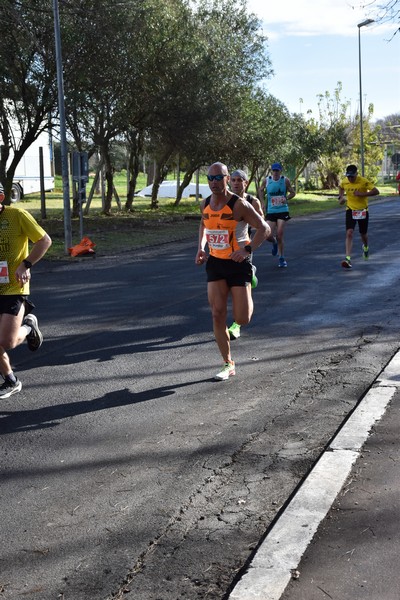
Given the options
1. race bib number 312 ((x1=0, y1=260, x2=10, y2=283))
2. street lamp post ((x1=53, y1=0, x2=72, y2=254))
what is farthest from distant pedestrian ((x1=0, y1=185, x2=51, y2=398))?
street lamp post ((x1=53, y1=0, x2=72, y2=254))

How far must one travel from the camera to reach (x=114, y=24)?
24.0 meters

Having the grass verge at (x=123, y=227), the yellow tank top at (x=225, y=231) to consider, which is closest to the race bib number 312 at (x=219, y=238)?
the yellow tank top at (x=225, y=231)

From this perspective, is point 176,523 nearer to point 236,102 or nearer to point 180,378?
point 180,378

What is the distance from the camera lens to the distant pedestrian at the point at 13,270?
6828 mm

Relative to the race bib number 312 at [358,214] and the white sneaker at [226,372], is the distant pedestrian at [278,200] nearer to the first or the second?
the race bib number 312 at [358,214]

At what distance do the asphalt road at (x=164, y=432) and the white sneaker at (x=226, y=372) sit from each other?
0.08 metres

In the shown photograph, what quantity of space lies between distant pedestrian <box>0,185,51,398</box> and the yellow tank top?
1.41m

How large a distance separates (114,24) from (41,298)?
13.3 m

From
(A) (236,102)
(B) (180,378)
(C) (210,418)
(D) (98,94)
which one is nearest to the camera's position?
(C) (210,418)

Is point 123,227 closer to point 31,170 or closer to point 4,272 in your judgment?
point 31,170

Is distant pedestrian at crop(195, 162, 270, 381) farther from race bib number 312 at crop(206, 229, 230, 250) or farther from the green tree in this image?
the green tree

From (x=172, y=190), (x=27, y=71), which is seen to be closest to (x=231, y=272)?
(x=27, y=71)

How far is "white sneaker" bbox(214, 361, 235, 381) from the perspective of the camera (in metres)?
7.36

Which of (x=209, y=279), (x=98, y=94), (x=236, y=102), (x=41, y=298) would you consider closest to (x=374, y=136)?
(x=236, y=102)
